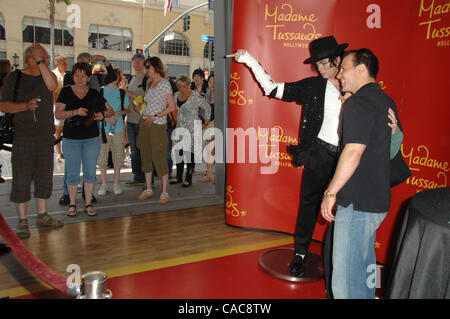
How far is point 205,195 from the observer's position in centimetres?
516

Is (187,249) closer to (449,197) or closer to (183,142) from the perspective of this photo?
(449,197)

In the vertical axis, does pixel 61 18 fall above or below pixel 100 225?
above

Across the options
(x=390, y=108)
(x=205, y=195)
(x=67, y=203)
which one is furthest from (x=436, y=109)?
(x=67, y=203)

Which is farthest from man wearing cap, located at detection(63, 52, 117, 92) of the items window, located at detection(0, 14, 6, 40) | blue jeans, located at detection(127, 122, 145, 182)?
window, located at detection(0, 14, 6, 40)

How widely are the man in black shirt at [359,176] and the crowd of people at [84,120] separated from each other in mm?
2787

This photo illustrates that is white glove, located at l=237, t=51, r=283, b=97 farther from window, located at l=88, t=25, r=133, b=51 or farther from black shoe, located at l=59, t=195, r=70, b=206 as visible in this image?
window, located at l=88, t=25, r=133, b=51

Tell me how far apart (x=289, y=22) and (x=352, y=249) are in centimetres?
235

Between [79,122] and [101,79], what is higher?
[101,79]

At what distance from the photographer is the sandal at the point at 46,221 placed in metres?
3.59

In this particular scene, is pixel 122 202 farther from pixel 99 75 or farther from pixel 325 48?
A: pixel 325 48

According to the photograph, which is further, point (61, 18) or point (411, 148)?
point (61, 18)

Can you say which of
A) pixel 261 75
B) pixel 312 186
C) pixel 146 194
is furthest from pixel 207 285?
pixel 146 194

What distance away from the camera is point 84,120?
12.1 feet

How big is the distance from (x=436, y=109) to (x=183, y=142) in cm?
371
